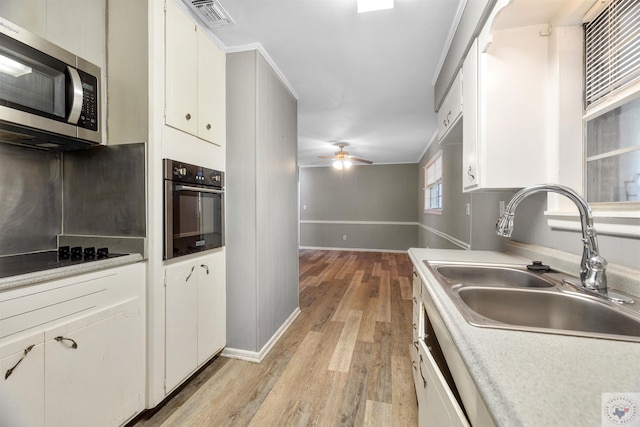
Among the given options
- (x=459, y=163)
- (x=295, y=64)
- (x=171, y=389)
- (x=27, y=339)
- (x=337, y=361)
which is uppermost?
(x=295, y=64)

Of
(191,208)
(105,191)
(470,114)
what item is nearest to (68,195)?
(105,191)

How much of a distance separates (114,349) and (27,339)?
1.17ft

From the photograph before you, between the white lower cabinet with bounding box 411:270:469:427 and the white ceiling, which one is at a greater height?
Answer: the white ceiling

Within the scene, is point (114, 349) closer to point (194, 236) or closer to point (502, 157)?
point (194, 236)

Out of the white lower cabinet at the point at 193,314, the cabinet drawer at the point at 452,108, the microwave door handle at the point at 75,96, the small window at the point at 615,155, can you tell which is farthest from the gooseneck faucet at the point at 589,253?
the microwave door handle at the point at 75,96

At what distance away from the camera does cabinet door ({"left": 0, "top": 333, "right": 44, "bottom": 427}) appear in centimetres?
96

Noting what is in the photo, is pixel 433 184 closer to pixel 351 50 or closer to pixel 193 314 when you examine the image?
pixel 351 50

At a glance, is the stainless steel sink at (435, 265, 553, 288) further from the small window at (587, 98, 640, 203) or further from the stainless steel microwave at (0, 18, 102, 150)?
the stainless steel microwave at (0, 18, 102, 150)

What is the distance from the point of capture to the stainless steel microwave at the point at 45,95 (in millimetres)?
1153

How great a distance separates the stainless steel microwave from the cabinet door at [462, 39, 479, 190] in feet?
6.73

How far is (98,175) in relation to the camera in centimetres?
158

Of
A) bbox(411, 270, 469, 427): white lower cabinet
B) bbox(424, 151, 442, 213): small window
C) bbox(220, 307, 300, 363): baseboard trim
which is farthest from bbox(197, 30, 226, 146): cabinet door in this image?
bbox(424, 151, 442, 213): small window

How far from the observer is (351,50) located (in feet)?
7.13

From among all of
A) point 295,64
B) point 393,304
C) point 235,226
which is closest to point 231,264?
point 235,226
